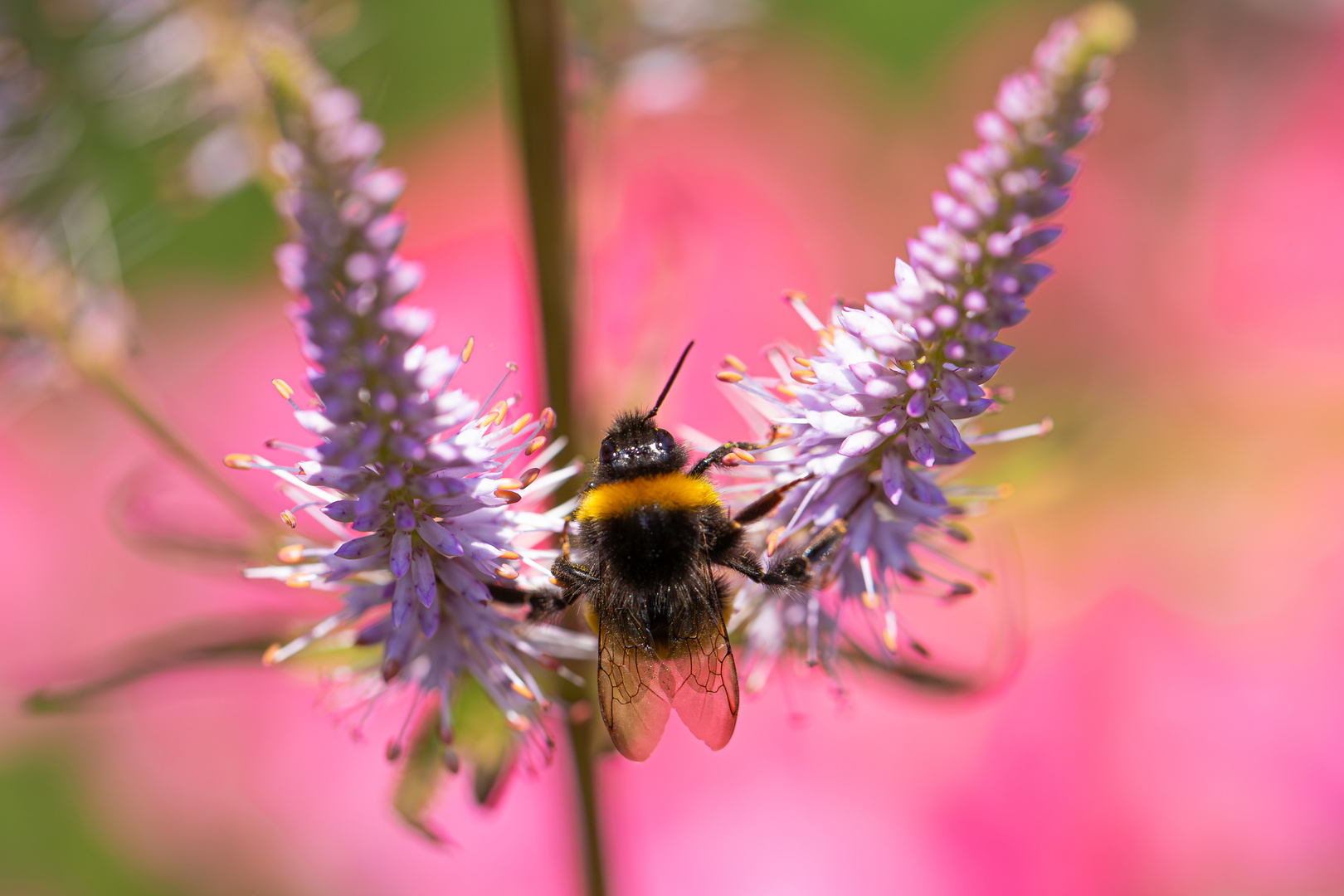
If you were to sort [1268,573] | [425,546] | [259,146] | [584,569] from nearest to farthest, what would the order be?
1. [425,546]
2. [584,569]
3. [259,146]
4. [1268,573]

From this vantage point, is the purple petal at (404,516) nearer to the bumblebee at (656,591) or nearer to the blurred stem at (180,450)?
the bumblebee at (656,591)

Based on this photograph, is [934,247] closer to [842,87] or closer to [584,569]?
[584,569]

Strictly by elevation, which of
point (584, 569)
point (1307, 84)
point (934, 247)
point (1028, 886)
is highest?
point (1307, 84)

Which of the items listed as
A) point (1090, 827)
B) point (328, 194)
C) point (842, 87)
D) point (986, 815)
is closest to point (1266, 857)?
point (1090, 827)

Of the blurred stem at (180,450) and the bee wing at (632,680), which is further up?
the blurred stem at (180,450)

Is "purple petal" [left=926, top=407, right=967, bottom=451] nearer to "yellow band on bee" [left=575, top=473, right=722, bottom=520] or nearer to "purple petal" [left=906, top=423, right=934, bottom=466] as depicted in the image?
"purple petal" [left=906, top=423, right=934, bottom=466]

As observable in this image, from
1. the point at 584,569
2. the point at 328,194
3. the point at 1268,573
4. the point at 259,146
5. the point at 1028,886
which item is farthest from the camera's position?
the point at 1268,573

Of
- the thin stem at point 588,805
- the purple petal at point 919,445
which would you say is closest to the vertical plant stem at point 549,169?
the thin stem at point 588,805

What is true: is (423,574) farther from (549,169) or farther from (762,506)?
(549,169)
